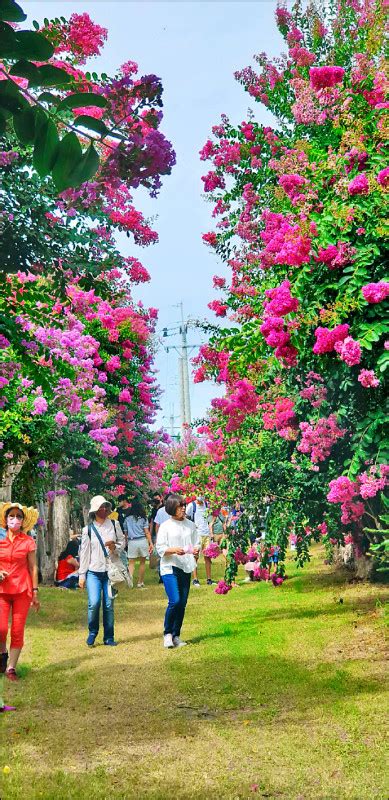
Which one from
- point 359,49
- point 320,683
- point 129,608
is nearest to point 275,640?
point 320,683

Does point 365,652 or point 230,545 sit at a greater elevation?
point 230,545

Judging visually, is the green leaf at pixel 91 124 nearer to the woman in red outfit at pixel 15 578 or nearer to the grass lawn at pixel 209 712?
the grass lawn at pixel 209 712

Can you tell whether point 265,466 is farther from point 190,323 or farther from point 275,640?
point 275,640

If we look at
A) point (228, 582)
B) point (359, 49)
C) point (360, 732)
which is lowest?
point (360, 732)

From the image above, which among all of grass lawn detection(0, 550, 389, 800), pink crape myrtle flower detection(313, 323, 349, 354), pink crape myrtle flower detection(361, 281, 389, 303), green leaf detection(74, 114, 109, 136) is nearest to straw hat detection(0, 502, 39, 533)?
grass lawn detection(0, 550, 389, 800)

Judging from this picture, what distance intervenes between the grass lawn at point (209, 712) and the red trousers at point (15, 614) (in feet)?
1.44

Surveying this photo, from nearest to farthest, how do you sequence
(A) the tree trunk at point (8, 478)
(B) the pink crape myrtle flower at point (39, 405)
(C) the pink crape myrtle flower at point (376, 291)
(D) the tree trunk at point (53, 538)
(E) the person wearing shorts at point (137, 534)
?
(C) the pink crape myrtle flower at point (376, 291) < (B) the pink crape myrtle flower at point (39, 405) < (A) the tree trunk at point (8, 478) < (E) the person wearing shorts at point (137, 534) < (D) the tree trunk at point (53, 538)

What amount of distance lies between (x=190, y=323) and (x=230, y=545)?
336cm

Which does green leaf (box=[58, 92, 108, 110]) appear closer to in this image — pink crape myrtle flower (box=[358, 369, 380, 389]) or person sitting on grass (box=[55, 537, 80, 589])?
pink crape myrtle flower (box=[358, 369, 380, 389])

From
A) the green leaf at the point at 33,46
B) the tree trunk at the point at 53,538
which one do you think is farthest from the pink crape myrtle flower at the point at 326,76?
the tree trunk at the point at 53,538

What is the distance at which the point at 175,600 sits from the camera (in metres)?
9.65

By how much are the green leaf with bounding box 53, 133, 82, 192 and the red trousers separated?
20.1 feet

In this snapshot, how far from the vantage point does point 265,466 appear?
12484 millimetres

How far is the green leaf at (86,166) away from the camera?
2264 millimetres
